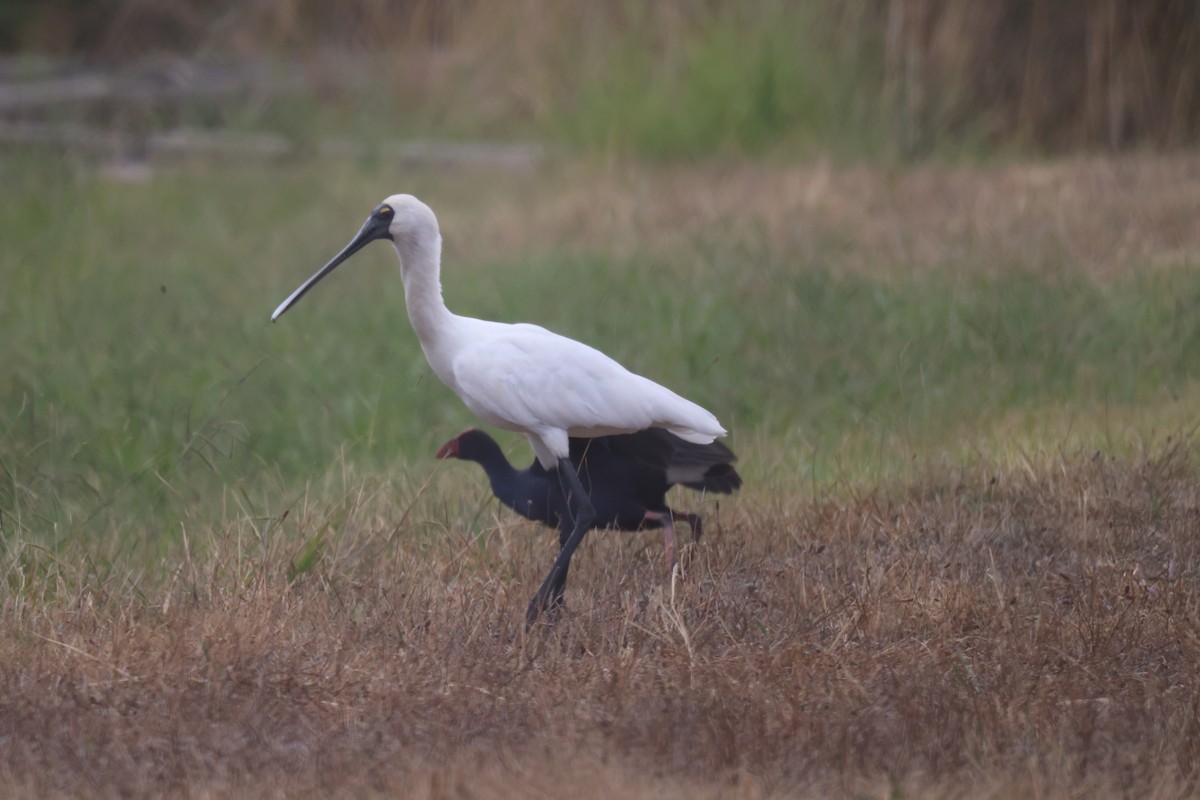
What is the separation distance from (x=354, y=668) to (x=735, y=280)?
4.32 metres

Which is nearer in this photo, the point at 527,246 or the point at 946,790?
the point at 946,790

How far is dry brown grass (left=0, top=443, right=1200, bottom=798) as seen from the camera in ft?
10.2

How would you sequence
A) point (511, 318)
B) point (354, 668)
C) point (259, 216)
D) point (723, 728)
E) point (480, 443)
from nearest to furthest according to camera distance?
point (723, 728) < point (354, 668) < point (480, 443) < point (511, 318) < point (259, 216)

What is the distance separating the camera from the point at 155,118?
12.3 m

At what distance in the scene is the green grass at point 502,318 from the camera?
5344mm

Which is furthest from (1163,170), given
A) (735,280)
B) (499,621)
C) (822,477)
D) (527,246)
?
(499,621)

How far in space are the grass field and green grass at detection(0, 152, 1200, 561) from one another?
0.02 meters

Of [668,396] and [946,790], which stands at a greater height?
[668,396]

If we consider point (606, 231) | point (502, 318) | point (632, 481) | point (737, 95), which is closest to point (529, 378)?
point (632, 481)

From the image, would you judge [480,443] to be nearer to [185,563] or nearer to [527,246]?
[185,563]

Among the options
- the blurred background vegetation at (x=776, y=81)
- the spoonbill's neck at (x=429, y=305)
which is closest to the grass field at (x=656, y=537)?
the spoonbill's neck at (x=429, y=305)

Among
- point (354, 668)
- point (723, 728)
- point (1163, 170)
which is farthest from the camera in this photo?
point (1163, 170)

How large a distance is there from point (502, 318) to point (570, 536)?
3194mm

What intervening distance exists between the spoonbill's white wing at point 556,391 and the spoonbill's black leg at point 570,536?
5.4 inches
